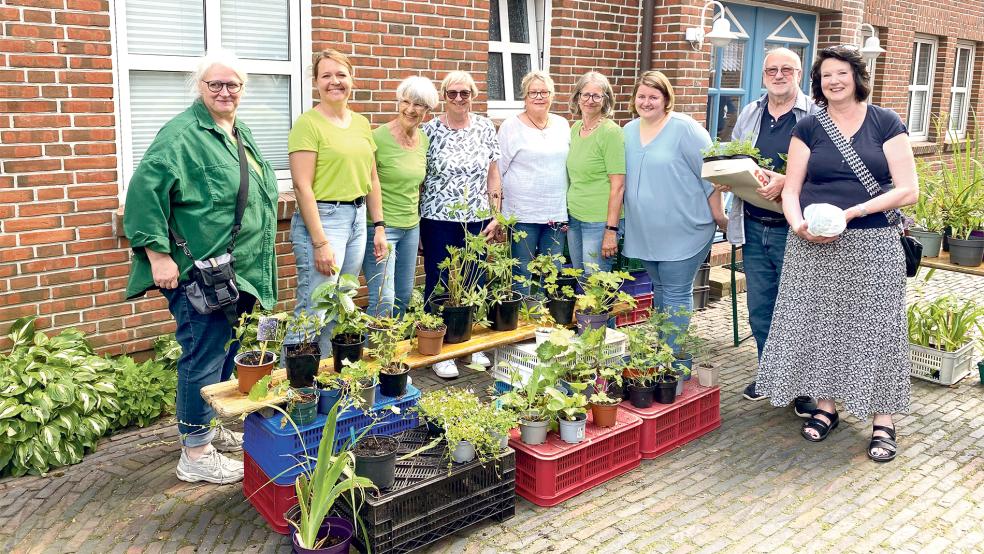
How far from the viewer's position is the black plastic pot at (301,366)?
381 centimetres

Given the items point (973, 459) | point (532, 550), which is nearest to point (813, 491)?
point (973, 459)

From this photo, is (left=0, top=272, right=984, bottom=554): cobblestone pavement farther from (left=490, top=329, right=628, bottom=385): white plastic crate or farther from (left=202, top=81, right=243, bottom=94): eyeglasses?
(left=202, top=81, right=243, bottom=94): eyeglasses

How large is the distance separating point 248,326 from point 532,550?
1690 mm

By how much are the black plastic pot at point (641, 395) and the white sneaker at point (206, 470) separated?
6.84 feet

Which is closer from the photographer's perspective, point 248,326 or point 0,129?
point 248,326

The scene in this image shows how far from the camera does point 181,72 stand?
536cm

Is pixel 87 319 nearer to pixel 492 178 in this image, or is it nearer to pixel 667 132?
pixel 492 178

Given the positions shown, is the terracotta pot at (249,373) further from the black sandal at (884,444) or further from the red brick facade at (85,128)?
the black sandal at (884,444)

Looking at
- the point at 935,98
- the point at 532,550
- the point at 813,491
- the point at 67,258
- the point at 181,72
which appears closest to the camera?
the point at 532,550

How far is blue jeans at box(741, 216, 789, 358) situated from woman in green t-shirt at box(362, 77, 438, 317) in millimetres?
2112

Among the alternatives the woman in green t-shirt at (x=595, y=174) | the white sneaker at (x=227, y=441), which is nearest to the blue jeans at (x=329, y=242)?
the white sneaker at (x=227, y=441)

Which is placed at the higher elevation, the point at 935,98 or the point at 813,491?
the point at 935,98

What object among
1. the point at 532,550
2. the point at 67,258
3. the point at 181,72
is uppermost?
the point at 181,72

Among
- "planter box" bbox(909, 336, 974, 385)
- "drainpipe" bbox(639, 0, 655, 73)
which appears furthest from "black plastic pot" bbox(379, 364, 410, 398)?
"drainpipe" bbox(639, 0, 655, 73)
